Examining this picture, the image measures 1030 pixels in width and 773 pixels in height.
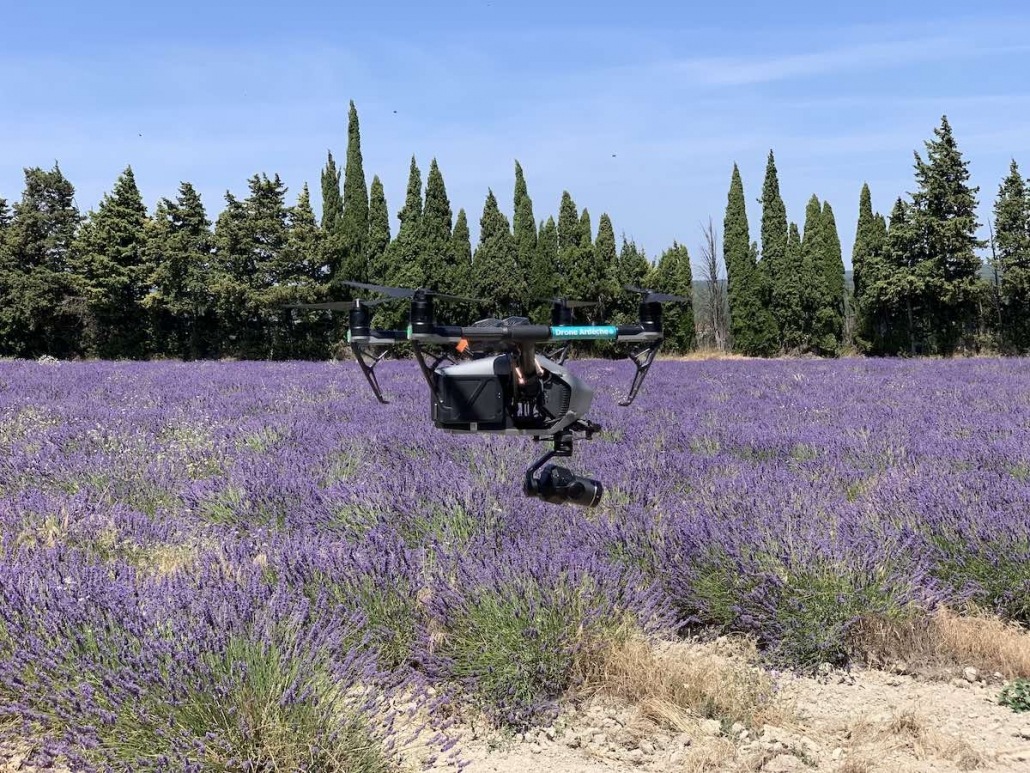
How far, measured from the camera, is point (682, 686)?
10.3ft

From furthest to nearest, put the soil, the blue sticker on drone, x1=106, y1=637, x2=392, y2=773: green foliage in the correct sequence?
the soil < x1=106, y1=637, x2=392, y2=773: green foliage < the blue sticker on drone

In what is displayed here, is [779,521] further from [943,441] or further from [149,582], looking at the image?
[943,441]

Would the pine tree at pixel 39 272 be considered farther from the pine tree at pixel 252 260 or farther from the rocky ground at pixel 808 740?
the rocky ground at pixel 808 740

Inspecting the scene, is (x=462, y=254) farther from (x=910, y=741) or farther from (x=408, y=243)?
(x=910, y=741)

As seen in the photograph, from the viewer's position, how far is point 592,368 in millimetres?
19375

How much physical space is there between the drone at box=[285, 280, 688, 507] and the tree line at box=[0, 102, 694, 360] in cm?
2556

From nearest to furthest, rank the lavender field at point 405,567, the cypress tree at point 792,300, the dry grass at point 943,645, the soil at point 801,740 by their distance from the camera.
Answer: the lavender field at point 405,567, the soil at point 801,740, the dry grass at point 943,645, the cypress tree at point 792,300

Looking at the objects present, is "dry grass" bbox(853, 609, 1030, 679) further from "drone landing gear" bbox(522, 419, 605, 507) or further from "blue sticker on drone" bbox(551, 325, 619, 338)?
"blue sticker on drone" bbox(551, 325, 619, 338)

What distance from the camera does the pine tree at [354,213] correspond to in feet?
103

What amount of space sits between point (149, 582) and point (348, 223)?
29731 millimetres

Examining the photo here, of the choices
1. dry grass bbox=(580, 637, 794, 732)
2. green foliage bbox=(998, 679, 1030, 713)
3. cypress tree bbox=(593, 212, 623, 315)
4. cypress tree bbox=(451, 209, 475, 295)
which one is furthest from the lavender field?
cypress tree bbox=(451, 209, 475, 295)

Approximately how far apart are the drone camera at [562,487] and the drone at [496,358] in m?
0.23

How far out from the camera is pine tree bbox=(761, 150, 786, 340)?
33438 mm

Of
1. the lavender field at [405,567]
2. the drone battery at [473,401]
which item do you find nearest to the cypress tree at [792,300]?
the lavender field at [405,567]
